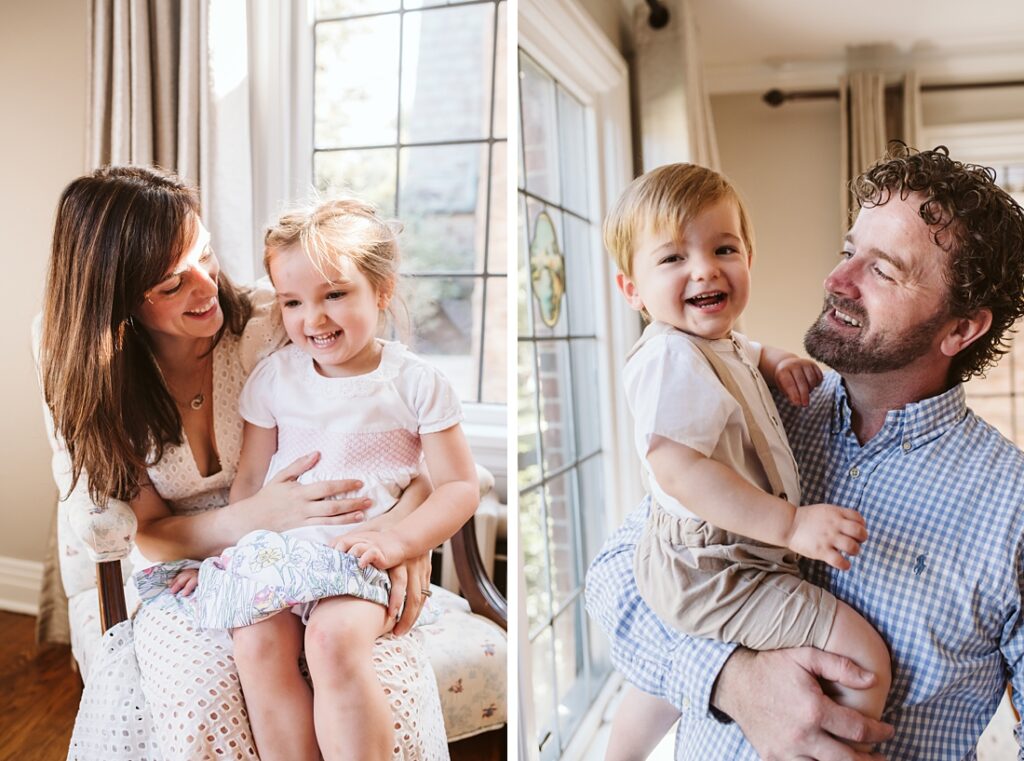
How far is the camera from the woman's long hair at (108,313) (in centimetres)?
92

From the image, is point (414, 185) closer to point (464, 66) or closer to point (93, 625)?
point (464, 66)

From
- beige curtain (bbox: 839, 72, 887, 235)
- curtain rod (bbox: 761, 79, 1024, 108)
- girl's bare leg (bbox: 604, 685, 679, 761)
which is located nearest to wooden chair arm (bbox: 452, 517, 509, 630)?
girl's bare leg (bbox: 604, 685, 679, 761)

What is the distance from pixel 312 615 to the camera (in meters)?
0.93

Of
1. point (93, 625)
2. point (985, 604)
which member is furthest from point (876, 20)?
point (93, 625)

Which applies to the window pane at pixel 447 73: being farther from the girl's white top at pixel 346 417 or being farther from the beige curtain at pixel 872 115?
the beige curtain at pixel 872 115

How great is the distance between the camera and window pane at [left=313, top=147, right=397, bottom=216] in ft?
3.79

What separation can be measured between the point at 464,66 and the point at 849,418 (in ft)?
2.80

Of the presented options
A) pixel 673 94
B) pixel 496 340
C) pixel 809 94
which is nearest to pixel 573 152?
pixel 673 94

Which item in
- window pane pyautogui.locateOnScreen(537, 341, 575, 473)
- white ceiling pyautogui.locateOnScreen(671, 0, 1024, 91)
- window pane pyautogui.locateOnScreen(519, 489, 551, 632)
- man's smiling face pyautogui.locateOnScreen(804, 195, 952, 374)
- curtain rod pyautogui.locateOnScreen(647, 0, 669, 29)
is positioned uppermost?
curtain rod pyautogui.locateOnScreen(647, 0, 669, 29)

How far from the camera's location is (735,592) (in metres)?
0.93

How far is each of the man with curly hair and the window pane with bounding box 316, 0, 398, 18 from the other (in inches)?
30.6

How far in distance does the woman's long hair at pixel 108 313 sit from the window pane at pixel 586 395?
43.9 inches

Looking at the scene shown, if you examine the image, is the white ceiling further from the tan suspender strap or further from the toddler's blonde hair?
the tan suspender strap

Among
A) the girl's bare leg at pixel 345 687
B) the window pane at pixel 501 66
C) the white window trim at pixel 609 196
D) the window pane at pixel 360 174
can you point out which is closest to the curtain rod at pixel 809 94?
the white window trim at pixel 609 196
